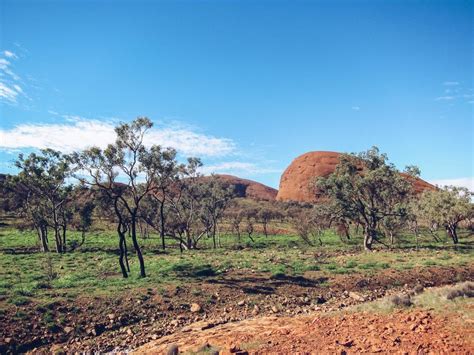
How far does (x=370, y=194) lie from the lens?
123 feet

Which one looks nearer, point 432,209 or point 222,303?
point 222,303

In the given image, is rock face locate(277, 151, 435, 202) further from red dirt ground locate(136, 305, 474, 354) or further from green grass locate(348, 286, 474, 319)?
red dirt ground locate(136, 305, 474, 354)

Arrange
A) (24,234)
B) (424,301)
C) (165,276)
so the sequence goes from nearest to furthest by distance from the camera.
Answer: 1. (424,301)
2. (165,276)
3. (24,234)

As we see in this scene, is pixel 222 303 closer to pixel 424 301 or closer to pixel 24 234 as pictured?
pixel 424 301

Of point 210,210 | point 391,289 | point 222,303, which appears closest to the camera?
point 222,303

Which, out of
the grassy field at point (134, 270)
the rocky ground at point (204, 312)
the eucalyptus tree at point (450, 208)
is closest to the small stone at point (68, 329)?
the rocky ground at point (204, 312)

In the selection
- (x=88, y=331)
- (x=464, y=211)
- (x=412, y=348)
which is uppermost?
(x=464, y=211)

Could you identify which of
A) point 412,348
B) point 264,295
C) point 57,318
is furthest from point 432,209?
point 57,318

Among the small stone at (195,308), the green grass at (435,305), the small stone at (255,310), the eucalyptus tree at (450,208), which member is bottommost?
the small stone at (255,310)

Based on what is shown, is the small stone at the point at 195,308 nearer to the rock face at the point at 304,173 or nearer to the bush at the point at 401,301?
the bush at the point at 401,301

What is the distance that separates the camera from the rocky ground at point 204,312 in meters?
14.1

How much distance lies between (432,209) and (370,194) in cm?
1590

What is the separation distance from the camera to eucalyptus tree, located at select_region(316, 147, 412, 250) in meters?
36.4

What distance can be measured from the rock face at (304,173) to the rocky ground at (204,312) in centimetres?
12106
